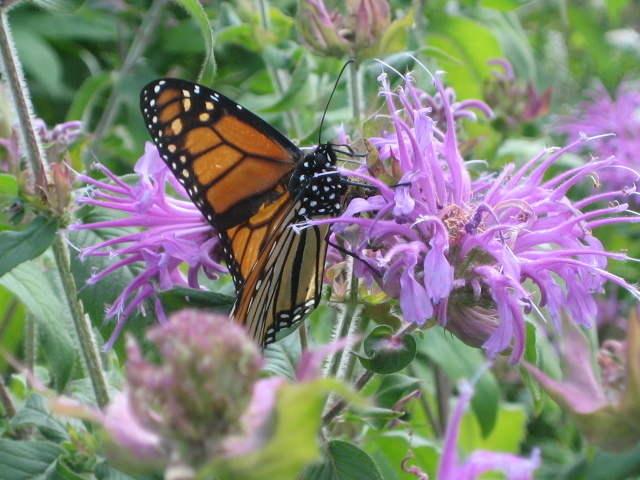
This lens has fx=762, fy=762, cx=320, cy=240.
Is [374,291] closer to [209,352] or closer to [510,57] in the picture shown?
[209,352]

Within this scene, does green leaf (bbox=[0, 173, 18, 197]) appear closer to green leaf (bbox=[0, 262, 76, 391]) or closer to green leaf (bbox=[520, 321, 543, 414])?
green leaf (bbox=[0, 262, 76, 391])

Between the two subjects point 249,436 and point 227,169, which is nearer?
point 249,436

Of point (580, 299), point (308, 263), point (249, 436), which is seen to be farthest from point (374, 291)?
point (249, 436)

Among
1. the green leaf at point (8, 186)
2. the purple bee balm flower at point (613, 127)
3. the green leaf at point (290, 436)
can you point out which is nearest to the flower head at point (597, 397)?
the green leaf at point (290, 436)

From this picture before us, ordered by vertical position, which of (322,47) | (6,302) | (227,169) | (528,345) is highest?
(322,47)

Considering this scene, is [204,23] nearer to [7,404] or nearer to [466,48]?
[7,404]

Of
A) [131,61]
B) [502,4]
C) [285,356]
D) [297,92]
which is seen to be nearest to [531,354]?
[285,356]

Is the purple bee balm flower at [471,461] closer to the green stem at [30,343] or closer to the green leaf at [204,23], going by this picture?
the green leaf at [204,23]
